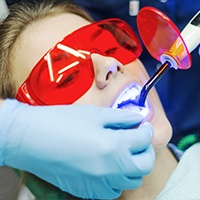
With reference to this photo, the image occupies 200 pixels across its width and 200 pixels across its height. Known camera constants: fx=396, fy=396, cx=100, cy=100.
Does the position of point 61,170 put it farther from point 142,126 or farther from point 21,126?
point 142,126

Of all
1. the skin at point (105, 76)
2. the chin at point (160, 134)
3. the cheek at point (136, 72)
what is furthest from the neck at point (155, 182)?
the cheek at point (136, 72)

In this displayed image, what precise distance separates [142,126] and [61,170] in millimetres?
251

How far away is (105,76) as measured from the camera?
1144 millimetres

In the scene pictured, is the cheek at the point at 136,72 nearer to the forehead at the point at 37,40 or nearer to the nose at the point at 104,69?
the nose at the point at 104,69

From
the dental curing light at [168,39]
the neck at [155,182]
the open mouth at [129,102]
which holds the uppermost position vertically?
the dental curing light at [168,39]

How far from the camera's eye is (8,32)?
130 centimetres

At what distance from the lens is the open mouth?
1.17 meters

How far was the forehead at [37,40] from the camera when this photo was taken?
3.99 feet

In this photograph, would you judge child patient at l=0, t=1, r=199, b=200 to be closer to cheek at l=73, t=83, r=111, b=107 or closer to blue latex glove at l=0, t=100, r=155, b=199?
cheek at l=73, t=83, r=111, b=107

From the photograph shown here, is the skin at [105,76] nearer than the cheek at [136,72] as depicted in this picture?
Yes

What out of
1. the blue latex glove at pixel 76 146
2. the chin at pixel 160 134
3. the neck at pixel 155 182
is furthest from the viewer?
the neck at pixel 155 182

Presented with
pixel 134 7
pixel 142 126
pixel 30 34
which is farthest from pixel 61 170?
pixel 134 7

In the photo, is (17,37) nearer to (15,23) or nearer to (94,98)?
(15,23)

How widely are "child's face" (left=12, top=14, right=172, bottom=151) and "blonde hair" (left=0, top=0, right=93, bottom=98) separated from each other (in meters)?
0.03
